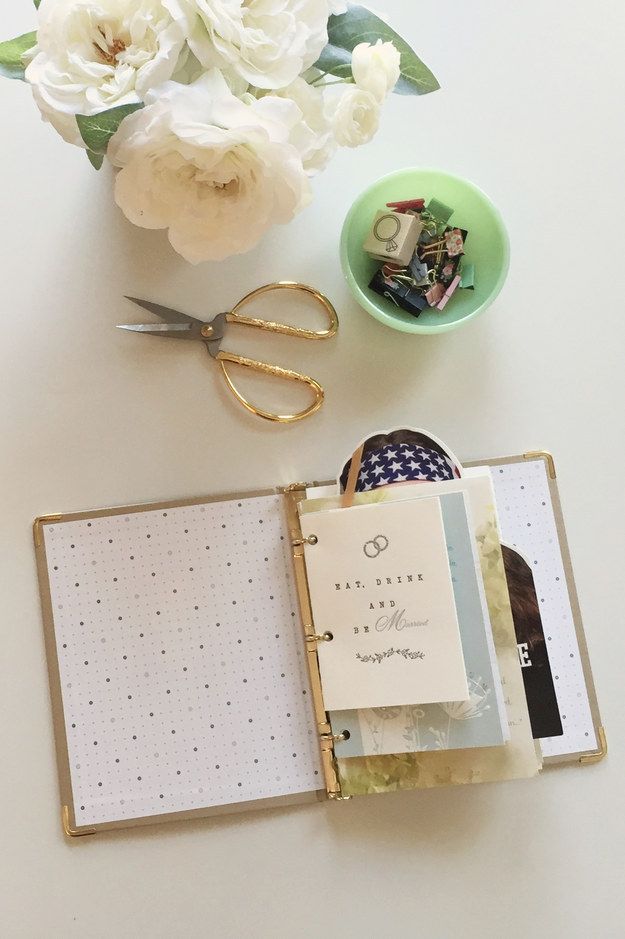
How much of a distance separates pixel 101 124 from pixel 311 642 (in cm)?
47

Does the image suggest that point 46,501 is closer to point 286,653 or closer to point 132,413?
point 132,413

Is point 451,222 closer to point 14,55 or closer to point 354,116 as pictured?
point 354,116

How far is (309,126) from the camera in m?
0.65

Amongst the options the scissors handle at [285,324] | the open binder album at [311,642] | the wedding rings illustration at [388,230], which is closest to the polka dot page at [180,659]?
the open binder album at [311,642]

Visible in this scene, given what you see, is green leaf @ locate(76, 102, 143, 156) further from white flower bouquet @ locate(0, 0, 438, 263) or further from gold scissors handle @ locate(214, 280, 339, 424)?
gold scissors handle @ locate(214, 280, 339, 424)

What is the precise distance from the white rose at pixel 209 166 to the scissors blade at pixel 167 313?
0.13 metres

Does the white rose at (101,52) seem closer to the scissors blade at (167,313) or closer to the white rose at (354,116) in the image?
the white rose at (354,116)

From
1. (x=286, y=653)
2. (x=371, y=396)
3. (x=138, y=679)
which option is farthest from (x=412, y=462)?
(x=138, y=679)

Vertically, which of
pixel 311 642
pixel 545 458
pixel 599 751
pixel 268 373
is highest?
pixel 268 373

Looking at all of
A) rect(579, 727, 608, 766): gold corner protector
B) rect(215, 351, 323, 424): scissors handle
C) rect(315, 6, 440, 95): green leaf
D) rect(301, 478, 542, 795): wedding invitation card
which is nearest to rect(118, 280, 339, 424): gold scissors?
rect(215, 351, 323, 424): scissors handle

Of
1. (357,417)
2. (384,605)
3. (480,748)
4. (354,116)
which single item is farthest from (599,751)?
(354,116)

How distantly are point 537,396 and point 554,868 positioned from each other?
18.0 inches

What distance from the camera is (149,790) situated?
0.81 m

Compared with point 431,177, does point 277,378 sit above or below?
below
